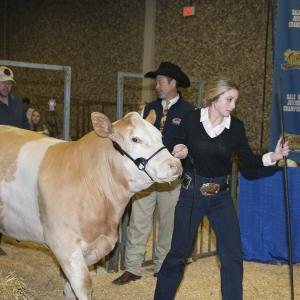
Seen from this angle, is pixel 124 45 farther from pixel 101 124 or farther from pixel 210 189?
pixel 101 124

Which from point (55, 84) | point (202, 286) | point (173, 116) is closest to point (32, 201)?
point (173, 116)

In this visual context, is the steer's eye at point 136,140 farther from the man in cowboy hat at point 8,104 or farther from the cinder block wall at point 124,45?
the cinder block wall at point 124,45

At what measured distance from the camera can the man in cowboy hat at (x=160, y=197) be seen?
13.9 ft

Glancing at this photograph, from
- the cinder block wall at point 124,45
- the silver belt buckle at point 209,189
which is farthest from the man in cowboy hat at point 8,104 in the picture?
the cinder block wall at point 124,45

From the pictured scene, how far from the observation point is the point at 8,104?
4711 mm

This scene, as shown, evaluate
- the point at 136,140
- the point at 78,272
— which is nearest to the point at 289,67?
the point at 136,140

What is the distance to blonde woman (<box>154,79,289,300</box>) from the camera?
314 cm

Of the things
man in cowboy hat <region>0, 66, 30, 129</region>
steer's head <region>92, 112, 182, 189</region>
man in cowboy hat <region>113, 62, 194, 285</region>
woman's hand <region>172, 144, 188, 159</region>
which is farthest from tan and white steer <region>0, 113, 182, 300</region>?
man in cowboy hat <region>0, 66, 30, 129</region>

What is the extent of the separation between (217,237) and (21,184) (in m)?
1.29

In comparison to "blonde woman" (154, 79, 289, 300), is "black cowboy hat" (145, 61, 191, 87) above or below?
above

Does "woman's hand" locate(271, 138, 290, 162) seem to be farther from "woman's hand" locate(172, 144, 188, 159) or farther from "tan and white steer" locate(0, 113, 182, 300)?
"tan and white steer" locate(0, 113, 182, 300)

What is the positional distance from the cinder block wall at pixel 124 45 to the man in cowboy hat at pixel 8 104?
3.98m

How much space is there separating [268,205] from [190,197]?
2161mm

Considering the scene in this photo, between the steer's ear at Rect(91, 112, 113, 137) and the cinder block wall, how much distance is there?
4923 mm
